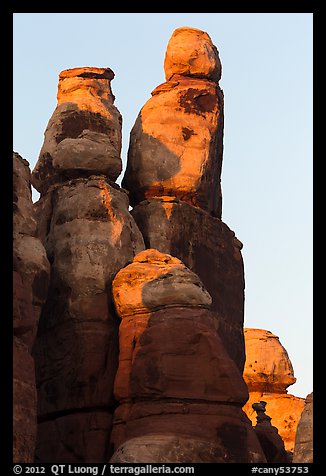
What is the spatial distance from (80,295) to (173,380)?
3773mm

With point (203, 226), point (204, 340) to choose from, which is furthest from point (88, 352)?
point (203, 226)

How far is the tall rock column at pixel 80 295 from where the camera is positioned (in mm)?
26438

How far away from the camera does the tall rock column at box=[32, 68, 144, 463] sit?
1041 inches

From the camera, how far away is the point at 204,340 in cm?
2522

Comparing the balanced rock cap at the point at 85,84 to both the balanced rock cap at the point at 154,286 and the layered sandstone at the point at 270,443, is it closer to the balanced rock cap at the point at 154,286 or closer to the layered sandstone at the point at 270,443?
the balanced rock cap at the point at 154,286

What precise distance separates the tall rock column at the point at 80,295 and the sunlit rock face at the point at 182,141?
1837mm

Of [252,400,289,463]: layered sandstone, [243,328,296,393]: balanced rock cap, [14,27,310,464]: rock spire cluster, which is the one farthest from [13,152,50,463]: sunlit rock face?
[243,328,296,393]: balanced rock cap

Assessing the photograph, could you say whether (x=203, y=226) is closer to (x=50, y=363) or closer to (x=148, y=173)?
(x=148, y=173)

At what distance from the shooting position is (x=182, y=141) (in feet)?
105

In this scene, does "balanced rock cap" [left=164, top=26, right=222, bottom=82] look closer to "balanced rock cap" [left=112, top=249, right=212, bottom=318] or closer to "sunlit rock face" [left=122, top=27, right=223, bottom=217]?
"sunlit rock face" [left=122, top=27, right=223, bottom=217]

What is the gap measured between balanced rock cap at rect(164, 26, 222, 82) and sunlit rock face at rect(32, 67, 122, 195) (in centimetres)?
192

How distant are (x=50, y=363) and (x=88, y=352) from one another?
1050mm

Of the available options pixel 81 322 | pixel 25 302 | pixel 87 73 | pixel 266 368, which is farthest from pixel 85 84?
pixel 266 368

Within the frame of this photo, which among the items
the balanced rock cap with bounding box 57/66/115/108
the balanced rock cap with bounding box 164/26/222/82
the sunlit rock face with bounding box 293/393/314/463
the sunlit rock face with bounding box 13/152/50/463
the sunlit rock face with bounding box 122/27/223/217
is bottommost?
the sunlit rock face with bounding box 293/393/314/463
